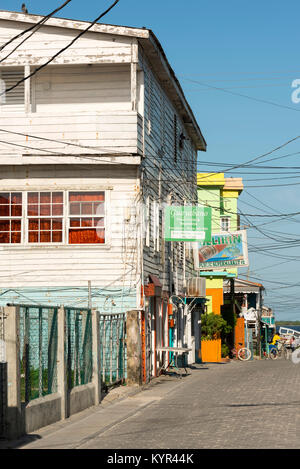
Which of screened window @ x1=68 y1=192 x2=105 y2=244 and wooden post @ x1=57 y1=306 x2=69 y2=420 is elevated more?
screened window @ x1=68 y1=192 x2=105 y2=244

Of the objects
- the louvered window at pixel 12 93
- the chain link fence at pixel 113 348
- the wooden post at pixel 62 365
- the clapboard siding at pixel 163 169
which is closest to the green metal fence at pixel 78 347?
the wooden post at pixel 62 365

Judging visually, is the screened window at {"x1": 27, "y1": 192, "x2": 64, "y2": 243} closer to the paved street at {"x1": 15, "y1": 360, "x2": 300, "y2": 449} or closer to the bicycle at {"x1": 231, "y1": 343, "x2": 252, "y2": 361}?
the paved street at {"x1": 15, "y1": 360, "x2": 300, "y2": 449}

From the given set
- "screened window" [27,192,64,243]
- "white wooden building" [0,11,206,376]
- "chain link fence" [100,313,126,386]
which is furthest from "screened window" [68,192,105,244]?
"chain link fence" [100,313,126,386]

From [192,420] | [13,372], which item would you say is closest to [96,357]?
[192,420]

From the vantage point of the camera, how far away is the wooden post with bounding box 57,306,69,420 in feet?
51.7

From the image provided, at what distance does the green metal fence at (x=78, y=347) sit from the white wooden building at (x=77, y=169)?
556 centimetres

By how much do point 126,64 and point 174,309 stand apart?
408 inches

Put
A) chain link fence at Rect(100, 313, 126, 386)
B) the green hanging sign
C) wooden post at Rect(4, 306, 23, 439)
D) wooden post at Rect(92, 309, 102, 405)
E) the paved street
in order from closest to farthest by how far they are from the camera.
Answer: the paved street → wooden post at Rect(4, 306, 23, 439) → wooden post at Rect(92, 309, 102, 405) → chain link fence at Rect(100, 313, 126, 386) → the green hanging sign

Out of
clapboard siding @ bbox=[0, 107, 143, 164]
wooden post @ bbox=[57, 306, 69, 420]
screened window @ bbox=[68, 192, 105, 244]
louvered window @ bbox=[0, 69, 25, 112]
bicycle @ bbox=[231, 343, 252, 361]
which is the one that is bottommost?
bicycle @ bbox=[231, 343, 252, 361]

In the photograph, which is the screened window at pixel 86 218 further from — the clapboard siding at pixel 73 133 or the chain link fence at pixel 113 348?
the chain link fence at pixel 113 348

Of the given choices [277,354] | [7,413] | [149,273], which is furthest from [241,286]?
[7,413]

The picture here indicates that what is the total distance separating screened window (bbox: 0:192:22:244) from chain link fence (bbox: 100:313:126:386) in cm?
406
